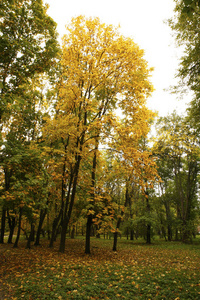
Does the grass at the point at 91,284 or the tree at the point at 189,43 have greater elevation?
the tree at the point at 189,43

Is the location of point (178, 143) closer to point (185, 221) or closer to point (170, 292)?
point (185, 221)

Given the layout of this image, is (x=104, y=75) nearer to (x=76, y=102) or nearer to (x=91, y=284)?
(x=76, y=102)

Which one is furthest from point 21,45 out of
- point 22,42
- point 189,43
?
point 189,43

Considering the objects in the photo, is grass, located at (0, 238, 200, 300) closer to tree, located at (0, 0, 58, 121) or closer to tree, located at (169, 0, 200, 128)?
tree, located at (0, 0, 58, 121)

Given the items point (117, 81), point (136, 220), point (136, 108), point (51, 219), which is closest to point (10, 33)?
point (117, 81)

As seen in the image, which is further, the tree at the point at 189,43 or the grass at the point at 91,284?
the tree at the point at 189,43

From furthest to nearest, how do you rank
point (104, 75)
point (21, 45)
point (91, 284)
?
point (104, 75) → point (21, 45) → point (91, 284)

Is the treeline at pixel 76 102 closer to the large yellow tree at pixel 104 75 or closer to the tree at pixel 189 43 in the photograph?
the large yellow tree at pixel 104 75

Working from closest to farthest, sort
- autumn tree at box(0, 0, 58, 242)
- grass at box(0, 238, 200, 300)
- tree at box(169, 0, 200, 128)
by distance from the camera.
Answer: grass at box(0, 238, 200, 300)
autumn tree at box(0, 0, 58, 242)
tree at box(169, 0, 200, 128)

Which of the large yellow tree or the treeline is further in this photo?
the large yellow tree

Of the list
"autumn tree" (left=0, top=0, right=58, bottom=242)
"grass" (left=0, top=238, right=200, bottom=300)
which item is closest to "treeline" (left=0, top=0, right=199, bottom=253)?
"autumn tree" (left=0, top=0, right=58, bottom=242)

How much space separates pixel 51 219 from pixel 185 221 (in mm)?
13823

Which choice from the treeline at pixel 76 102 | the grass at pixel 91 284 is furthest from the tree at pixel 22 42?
the grass at pixel 91 284

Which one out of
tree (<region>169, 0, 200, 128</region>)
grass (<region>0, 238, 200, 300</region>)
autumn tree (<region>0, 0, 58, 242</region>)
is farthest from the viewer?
tree (<region>169, 0, 200, 128</region>)
